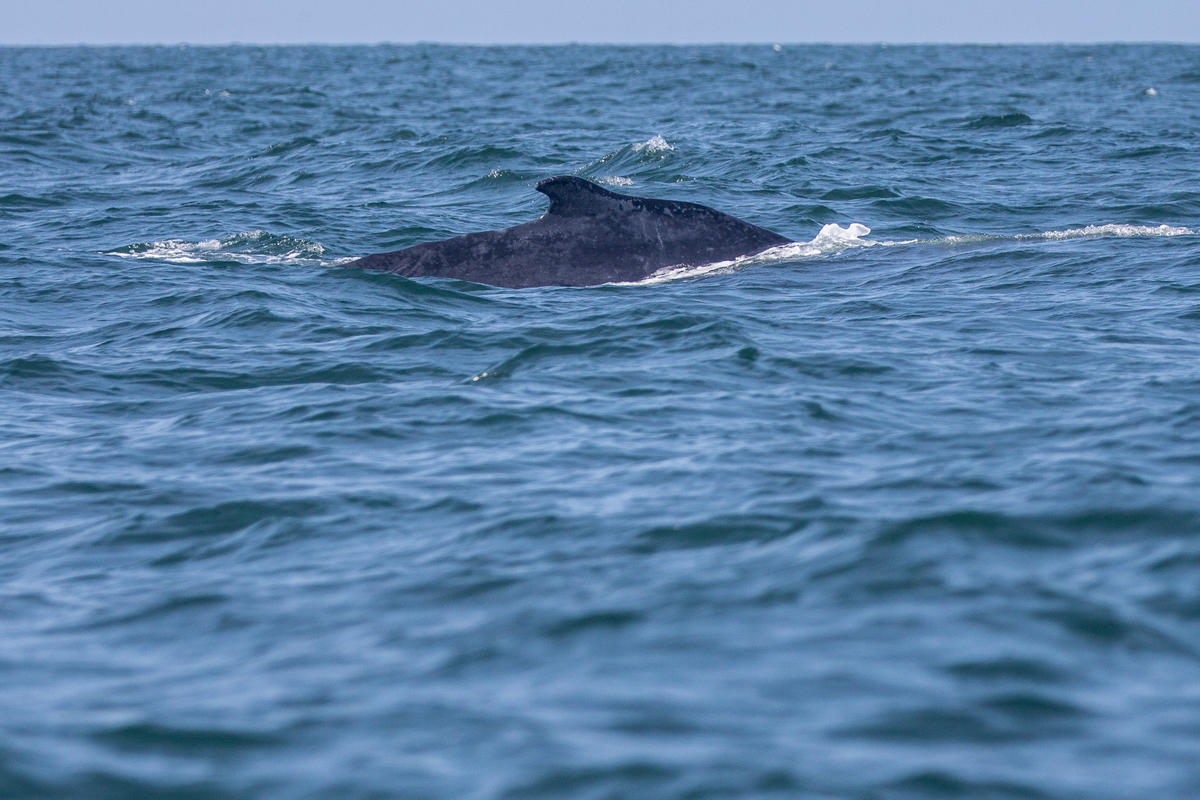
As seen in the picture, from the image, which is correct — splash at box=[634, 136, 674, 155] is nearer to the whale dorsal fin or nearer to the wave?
the wave

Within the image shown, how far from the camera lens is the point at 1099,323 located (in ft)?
40.4

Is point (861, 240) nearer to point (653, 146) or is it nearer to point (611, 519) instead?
point (611, 519)

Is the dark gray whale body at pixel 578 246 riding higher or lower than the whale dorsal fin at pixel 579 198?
lower

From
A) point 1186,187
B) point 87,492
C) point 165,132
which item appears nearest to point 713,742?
point 87,492

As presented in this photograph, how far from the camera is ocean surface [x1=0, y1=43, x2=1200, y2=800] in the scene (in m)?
5.22

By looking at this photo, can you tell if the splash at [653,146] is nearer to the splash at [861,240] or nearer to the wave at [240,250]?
the splash at [861,240]

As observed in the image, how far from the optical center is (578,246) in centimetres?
1469

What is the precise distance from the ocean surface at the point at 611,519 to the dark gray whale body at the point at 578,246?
0.99 ft

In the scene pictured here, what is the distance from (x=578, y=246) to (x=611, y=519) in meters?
7.37

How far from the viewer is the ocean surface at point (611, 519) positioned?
5.22 m

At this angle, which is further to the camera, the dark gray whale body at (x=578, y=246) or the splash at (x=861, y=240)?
the splash at (x=861, y=240)

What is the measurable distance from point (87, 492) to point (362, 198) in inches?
568

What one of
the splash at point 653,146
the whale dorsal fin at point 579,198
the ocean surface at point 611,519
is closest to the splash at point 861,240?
the ocean surface at point 611,519

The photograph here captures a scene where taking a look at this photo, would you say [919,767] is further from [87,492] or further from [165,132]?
[165,132]
